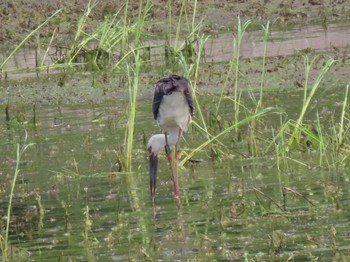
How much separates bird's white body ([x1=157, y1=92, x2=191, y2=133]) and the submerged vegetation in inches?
6.8

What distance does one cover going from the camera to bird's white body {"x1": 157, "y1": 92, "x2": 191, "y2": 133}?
10219 mm

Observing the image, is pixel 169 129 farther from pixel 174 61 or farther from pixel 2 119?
pixel 174 61

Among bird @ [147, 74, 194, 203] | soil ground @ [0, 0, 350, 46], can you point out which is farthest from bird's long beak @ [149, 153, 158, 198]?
soil ground @ [0, 0, 350, 46]

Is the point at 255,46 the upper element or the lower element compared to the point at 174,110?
lower

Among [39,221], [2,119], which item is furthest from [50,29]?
[39,221]

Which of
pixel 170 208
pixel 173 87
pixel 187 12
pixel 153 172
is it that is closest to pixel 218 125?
pixel 173 87

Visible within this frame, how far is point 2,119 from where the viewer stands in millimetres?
14258

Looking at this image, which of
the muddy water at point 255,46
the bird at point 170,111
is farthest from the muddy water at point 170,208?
the muddy water at point 255,46

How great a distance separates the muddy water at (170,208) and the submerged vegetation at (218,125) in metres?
0.02

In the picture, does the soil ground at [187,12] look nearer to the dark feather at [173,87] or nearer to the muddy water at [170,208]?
the muddy water at [170,208]

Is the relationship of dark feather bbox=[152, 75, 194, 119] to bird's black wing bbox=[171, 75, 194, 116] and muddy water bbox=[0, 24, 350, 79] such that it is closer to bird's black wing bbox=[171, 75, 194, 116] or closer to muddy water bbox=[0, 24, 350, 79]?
bird's black wing bbox=[171, 75, 194, 116]

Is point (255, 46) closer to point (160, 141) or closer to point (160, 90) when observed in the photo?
point (160, 141)

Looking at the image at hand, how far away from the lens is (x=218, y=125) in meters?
11.8

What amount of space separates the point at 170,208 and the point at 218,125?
2808 millimetres
